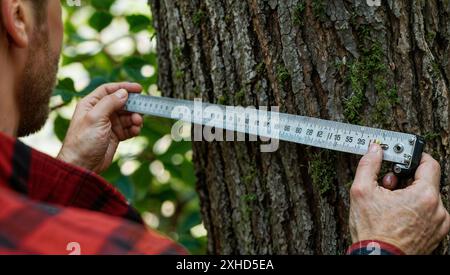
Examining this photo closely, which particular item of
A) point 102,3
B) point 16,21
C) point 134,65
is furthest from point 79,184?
point 102,3

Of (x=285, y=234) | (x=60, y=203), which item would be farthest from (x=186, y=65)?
(x=60, y=203)

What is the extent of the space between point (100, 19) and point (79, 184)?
4.87 ft

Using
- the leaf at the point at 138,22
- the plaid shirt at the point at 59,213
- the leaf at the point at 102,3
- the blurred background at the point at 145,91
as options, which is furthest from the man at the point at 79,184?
the leaf at the point at 102,3

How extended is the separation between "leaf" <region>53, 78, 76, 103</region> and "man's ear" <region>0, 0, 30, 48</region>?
631 millimetres

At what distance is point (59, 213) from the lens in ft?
3.65

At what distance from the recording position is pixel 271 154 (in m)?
1.95

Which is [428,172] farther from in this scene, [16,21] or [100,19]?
[100,19]

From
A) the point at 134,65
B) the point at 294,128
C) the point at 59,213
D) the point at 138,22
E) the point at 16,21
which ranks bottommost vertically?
the point at 59,213

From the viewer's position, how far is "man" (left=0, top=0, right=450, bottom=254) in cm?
110

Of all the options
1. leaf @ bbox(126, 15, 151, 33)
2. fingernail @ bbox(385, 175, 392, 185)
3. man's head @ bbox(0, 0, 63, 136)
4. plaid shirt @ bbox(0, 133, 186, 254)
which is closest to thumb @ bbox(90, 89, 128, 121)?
man's head @ bbox(0, 0, 63, 136)

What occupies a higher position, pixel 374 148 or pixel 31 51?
pixel 31 51

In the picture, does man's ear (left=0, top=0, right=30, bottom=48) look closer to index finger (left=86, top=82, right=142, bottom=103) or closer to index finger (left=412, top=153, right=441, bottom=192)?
index finger (left=86, top=82, right=142, bottom=103)

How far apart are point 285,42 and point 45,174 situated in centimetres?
89
